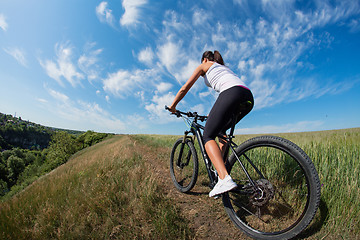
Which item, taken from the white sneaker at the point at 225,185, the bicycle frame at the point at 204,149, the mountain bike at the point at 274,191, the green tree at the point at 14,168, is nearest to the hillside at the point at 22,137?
the green tree at the point at 14,168

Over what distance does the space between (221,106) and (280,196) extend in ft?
5.54

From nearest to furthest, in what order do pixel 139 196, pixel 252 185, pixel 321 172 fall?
pixel 252 185
pixel 321 172
pixel 139 196

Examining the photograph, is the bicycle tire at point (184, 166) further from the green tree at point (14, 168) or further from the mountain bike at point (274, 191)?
the green tree at point (14, 168)

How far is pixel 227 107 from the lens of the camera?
2.26m

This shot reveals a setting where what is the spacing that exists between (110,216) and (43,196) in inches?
97.4

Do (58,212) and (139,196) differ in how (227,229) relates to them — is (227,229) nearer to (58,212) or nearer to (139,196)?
(139,196)

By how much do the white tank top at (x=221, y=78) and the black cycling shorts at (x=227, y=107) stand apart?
116 mm

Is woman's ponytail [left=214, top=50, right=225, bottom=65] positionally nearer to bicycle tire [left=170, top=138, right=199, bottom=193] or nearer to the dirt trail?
bicycle tire [left=170, top=138, right=199, bottom=193]

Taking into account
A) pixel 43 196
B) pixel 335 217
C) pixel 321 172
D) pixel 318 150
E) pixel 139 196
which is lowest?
pixel 43 196

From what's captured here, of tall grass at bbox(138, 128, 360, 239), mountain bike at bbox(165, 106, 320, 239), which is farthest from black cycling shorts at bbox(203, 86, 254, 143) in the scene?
tall grass at bbox(138, 128, 360, 239)

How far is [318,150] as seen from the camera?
9.62 feet

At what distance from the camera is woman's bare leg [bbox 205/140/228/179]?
7.15 ft

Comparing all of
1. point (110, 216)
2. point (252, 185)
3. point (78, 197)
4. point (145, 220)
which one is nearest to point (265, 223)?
point (252, 185)

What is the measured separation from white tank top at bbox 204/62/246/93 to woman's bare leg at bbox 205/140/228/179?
942 mm
